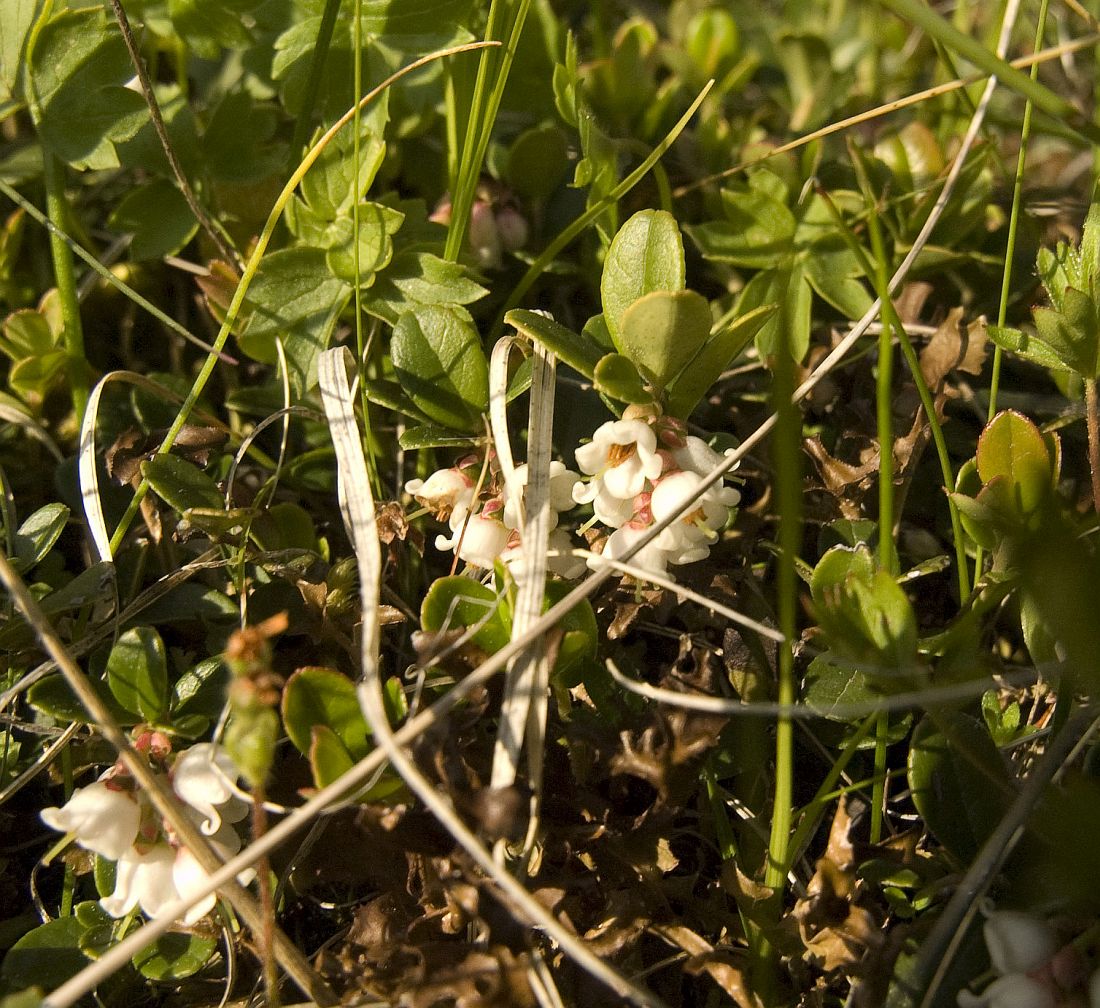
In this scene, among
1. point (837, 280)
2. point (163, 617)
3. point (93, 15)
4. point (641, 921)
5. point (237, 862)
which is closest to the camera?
point (237, 862)

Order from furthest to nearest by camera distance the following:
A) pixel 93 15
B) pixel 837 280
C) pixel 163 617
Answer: pixel 837 280 → pixel 93 15 → pixel 163 617

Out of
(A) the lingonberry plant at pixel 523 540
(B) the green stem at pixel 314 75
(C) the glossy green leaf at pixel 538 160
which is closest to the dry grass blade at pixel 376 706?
(A) the lingonberry plant at pixel 523 540

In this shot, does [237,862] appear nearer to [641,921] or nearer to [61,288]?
[641,921]

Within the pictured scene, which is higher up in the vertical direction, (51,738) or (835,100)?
(835,100)

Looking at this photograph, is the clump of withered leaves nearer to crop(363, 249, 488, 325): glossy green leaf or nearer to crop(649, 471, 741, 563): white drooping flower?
crop(649, 471, 741, 563): white drooping flower

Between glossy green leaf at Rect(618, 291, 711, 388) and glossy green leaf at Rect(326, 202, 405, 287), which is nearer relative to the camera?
glossy green leaf at Rect(618, 291, 711, 388)

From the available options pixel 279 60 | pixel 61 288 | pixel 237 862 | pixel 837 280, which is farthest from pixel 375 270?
pixel 237 862

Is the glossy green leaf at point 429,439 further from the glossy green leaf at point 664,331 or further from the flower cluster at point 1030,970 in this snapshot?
the flower cluster at point 1030,970

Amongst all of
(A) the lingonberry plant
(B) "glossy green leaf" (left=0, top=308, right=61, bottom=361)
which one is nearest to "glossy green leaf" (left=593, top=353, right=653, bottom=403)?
(A) the lingonberry plant
